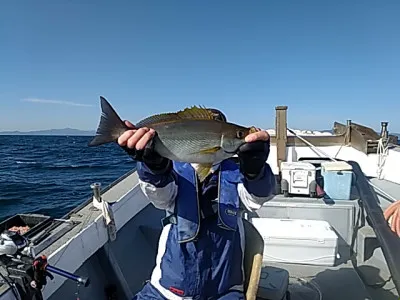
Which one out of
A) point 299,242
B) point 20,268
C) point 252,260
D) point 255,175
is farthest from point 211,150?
point 299,242

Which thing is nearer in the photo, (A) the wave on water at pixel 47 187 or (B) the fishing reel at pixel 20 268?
(B) the fishing reel at pixel 20 268

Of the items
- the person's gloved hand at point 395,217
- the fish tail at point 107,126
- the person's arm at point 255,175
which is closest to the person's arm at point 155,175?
the fish tail at point 107,126

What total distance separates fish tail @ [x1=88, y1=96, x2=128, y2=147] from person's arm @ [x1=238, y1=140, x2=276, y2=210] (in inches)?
26.2

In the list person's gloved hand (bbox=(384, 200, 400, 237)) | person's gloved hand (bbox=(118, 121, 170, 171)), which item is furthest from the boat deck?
person's gloved hand (bbox=(384, 200, 400, 237))

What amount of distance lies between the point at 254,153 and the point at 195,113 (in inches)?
15.6

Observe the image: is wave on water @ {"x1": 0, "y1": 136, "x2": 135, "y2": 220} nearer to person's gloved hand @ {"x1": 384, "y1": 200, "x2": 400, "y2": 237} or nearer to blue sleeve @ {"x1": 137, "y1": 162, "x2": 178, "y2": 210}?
blue sleeve @ {"x1": 137, "y1": 162, "x2": 178, "y2": 210}

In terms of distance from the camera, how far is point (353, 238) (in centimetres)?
449

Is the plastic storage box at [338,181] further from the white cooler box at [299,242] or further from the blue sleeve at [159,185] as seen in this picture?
the blue sleeve at [159,185]

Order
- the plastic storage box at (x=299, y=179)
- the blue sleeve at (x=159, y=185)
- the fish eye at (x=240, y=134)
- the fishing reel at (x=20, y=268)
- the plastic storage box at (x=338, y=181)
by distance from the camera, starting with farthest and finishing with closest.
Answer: the plastic storage box at (x=299, y=179)
the plastic storage box at (x=338, y=181)
the blue sleeve at (x=159, y=185)
the fishing reel at (x=20, y=268)
the fish eye at (x=240, y=134)

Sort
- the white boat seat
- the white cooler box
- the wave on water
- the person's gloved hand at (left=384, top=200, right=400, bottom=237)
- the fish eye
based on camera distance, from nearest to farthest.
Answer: the person's gloved hand at (left=384, top=200, right=400, bottom=237), the fish eye, the white boat seat, the white cooler box, the wave on water

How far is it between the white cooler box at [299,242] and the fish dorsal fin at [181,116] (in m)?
2.67

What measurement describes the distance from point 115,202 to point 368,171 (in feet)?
15.2

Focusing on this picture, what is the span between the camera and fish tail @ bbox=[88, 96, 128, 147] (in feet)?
5.66

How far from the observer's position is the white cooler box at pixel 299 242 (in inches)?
157
